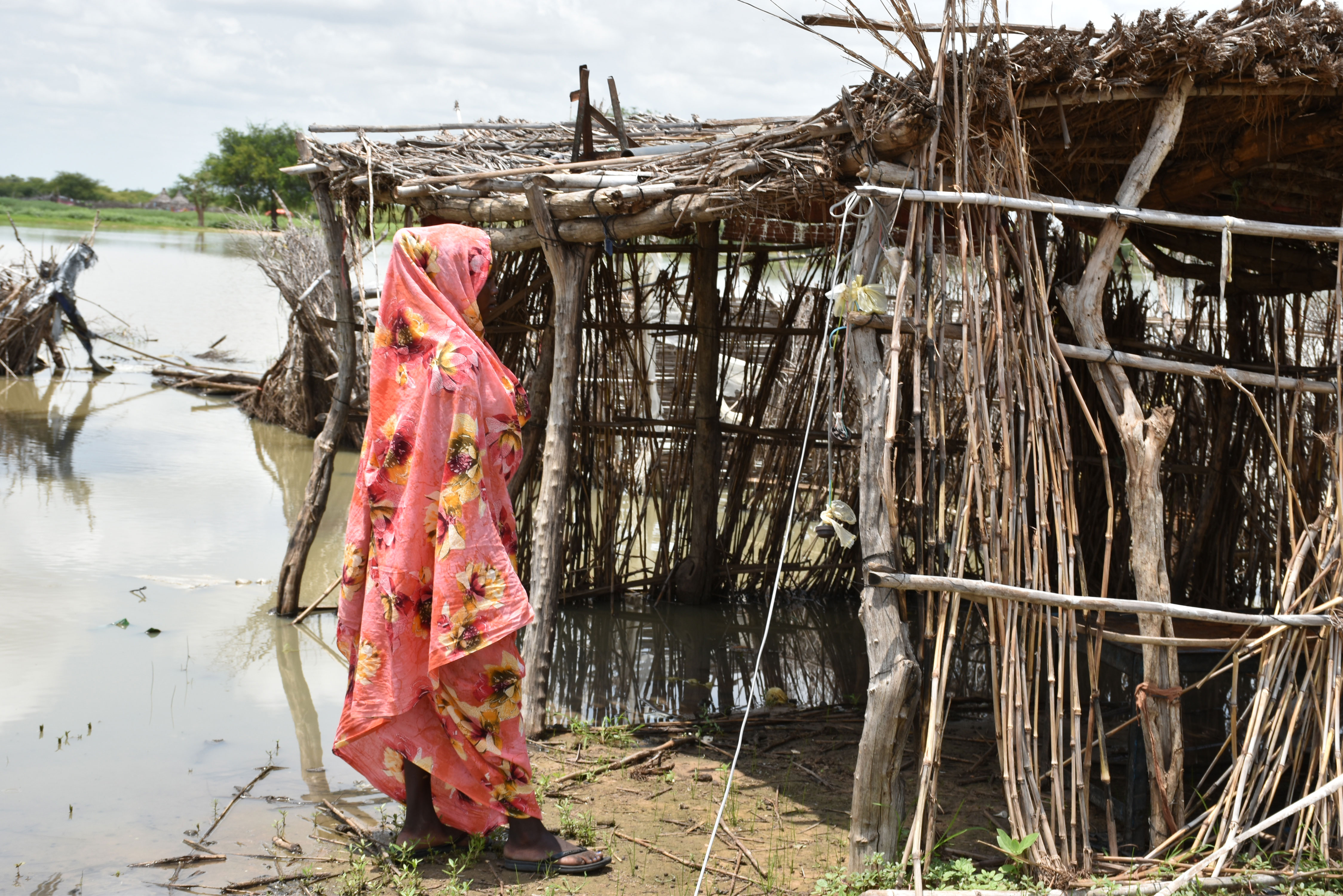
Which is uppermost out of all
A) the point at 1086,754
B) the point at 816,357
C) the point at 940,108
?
the point at 940,108

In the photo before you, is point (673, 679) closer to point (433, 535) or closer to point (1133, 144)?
point (433, 535)

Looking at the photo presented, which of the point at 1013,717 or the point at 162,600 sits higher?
the point at 1013,717

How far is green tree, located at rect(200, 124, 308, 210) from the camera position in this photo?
54375 millimetres

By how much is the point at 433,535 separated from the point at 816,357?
321 cm

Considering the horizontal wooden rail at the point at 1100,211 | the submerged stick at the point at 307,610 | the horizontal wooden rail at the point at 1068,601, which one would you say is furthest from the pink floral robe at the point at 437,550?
the submerged stick at the point at 307,610

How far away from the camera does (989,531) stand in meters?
3.06

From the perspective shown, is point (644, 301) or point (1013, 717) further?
point (644, 301)

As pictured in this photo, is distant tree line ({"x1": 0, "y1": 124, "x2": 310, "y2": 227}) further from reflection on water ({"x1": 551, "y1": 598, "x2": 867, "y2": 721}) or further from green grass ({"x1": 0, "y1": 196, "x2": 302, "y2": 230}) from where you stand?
reflection on water ({"x1": 551, "y1": 598, "x2": 867, "y2": 721})

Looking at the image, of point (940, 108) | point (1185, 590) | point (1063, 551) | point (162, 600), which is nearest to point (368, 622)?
point (1063, 551)

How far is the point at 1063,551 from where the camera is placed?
304 centimetres

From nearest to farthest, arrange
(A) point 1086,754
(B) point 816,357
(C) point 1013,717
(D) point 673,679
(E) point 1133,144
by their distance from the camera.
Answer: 1. (C) point 1013,717
2. (A) point 1086,754
3. (E) point 1133,144
4. (D) point 673,679
5. (B) point 816,357

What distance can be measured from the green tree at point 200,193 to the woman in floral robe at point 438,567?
62.5 metres

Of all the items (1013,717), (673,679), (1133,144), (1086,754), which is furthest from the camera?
(673,679)

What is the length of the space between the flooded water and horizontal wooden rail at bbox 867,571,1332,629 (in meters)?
2.01
